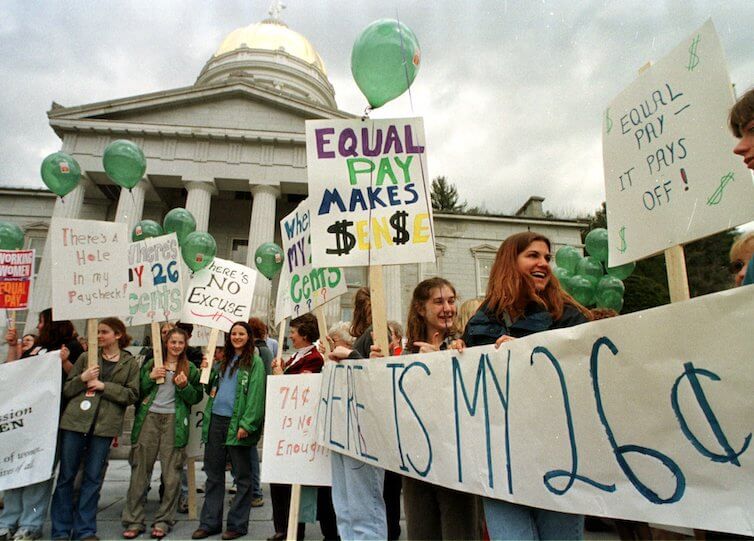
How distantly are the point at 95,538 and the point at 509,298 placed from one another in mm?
3566

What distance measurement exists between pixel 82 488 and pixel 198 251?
2911 mm

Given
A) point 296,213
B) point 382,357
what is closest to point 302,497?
point 382,357

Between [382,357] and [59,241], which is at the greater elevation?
[59,241]

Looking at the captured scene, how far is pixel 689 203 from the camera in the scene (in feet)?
6.08

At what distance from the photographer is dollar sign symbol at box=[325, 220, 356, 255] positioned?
2807mm

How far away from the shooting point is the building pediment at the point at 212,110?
70.9 ft

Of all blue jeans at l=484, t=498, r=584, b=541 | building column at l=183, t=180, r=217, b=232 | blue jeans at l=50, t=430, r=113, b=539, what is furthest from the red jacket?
building column at l=183, t=180, r=217, b=232

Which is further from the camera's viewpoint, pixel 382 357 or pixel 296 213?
pixel 296 213

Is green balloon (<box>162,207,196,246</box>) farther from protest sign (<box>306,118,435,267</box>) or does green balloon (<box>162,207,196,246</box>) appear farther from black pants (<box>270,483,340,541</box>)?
protest sign (<box>306,118,435,267</box>)

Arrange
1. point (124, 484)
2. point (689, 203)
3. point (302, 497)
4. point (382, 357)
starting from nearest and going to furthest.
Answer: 1. point (689, 203)
2. point (382, 357)
3. point (302, 497)
4. point (124, 484)

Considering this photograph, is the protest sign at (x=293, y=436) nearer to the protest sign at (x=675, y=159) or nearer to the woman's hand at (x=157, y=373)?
the woman's hand at (x=157, y=373)

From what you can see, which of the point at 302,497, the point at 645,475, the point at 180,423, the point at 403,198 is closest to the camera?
the point at 645,475

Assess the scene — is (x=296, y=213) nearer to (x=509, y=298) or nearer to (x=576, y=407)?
(x=509, y=298)

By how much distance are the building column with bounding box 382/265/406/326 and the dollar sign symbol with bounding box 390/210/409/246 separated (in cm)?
1665
